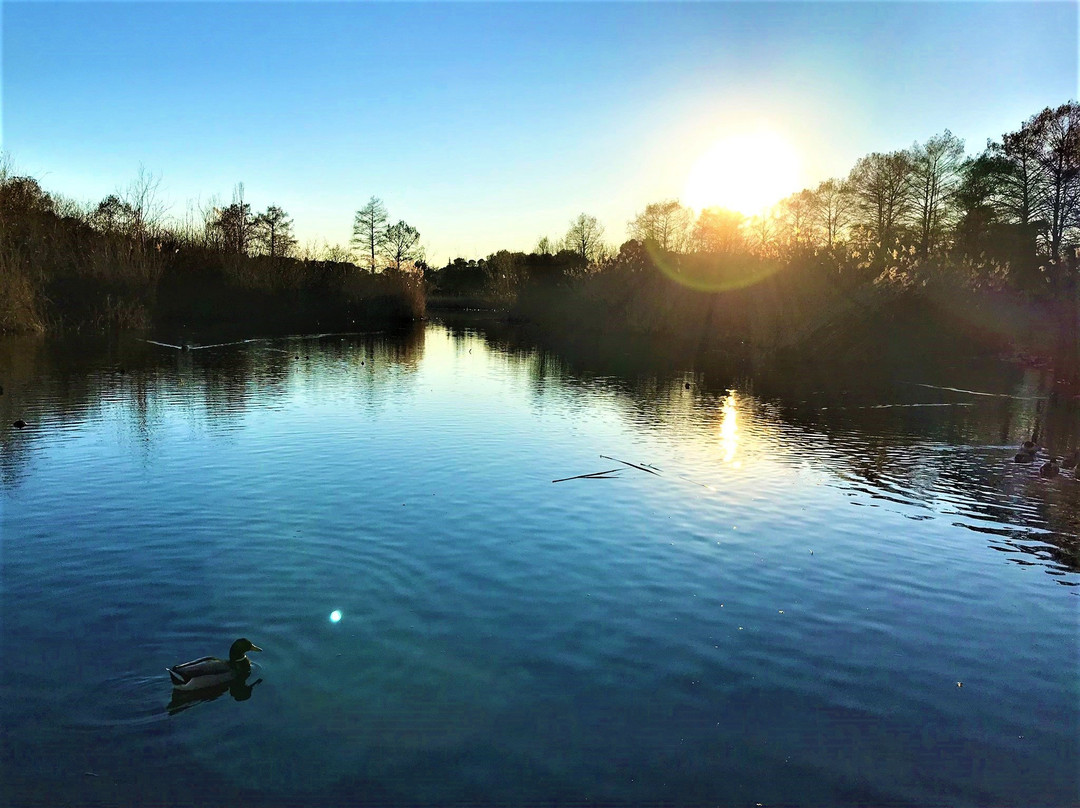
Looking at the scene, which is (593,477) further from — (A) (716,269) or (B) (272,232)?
(B) (272,232)

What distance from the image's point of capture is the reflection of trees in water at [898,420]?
516 inches

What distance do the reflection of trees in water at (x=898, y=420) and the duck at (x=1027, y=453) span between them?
0.21m

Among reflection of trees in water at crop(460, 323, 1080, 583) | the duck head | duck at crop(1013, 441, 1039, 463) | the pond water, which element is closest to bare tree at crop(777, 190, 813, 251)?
reflection of trees in water at crop(460, 323, 1080, 583)

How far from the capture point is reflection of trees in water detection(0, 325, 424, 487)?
60.0 ft

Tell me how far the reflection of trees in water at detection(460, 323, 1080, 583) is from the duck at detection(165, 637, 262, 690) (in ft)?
33.7

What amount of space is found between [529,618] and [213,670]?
3.22 metres

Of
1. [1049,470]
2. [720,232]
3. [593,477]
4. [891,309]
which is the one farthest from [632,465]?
[720,232]

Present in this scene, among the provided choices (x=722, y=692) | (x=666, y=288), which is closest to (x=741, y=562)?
(x=722, y=692)

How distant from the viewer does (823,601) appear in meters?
8.86

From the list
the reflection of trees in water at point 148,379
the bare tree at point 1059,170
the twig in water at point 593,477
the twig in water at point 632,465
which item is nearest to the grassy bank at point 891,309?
the bare tree at point 1059,170

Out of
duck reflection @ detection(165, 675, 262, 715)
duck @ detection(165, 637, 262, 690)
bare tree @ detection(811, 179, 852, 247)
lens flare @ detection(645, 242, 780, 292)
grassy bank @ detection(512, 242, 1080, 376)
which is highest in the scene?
bare tree @ detection(811, 179, 852, 247)

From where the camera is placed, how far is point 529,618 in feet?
26.7

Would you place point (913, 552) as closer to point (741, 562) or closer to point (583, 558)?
point (741, 562)

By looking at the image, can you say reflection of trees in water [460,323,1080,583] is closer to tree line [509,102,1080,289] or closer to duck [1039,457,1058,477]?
duck [1039,457,1058,477]
